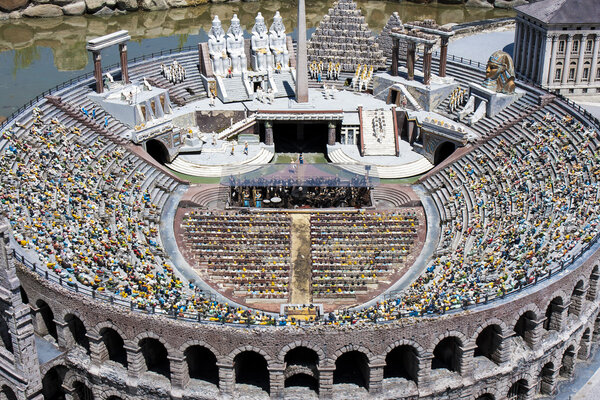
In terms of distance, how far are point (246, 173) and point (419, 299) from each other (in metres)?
29.3

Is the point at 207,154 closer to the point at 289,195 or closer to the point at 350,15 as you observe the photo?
the point at 289,195

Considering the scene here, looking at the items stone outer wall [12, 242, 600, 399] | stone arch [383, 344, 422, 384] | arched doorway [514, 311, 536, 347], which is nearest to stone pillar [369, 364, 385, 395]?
stone outer wall [12, 242, 600, 399]

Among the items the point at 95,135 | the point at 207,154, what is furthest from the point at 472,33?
the point at 95,135

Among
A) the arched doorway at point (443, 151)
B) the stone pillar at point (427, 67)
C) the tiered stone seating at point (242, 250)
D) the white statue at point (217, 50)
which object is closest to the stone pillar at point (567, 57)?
the stone pillar at point (427, 67)

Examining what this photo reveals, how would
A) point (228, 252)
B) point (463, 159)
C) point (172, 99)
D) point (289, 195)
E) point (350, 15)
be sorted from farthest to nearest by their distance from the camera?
point (350, 15), point (172, 99), point (463, 159), point (289, 195), point (228, 252)

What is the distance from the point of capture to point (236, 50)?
110375mm

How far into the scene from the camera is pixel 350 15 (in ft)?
372

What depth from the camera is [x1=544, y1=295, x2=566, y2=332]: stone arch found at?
216ft

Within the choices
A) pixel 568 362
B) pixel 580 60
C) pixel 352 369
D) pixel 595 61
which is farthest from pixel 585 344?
pixel 595 61

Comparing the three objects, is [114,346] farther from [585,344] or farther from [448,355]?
Result: [585,344]

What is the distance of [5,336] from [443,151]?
5446cm

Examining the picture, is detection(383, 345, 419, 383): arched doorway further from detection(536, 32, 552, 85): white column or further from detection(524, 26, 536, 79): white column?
detection(524, 26, 536, 79): white column

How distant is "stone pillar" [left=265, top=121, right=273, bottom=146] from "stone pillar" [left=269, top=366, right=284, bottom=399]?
1779 inches

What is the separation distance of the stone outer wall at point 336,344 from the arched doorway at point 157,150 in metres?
35.0
